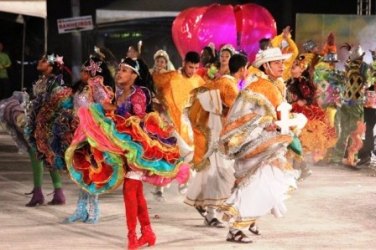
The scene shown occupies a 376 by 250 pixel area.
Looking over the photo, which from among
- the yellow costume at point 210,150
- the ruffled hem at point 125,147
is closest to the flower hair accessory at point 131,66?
the ruffled hem at point 125,147

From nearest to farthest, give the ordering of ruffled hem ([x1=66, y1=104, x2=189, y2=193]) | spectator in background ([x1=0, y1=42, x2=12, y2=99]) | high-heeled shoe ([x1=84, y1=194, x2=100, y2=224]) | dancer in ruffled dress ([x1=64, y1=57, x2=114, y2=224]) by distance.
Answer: ruffled hem ([x1=66, y1=104, x2=189, y2=193]), dancer in ruffled dress ([x1=64, y1=57, x2=114, y2=224]), high-heeled shoe ([x1=84, y1=194, x2=100, y2=224]), spectator in background ([x1=0, y1=42, x2=12, y2=99])

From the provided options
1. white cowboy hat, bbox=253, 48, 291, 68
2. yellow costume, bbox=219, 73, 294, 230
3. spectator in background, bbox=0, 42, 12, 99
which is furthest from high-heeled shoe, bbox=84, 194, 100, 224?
spectator in background, bbox=0, 42, 12, 99

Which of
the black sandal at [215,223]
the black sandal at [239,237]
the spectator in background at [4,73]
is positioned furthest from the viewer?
the spectator in background at [4,73]

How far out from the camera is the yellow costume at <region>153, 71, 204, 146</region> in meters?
10.5

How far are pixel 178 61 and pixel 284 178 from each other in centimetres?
1240

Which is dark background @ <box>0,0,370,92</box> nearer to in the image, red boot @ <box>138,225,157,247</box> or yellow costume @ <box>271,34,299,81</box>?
yellow costume @ <box>271,34,299,81</box>

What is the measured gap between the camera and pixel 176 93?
10641 mm

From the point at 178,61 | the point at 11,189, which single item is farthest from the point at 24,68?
the point at 11,189

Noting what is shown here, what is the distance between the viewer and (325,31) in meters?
15.2

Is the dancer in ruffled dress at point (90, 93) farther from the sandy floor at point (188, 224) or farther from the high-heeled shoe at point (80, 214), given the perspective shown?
the sandy floor at point (188, 224)

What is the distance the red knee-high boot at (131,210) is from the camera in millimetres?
7789

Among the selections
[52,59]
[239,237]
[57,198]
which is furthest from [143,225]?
[52,59]

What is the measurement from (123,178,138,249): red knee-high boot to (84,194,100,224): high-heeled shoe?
1334 millimetres

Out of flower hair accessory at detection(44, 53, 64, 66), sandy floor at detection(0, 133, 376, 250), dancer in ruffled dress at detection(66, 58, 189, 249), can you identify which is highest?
flower hair accessory at detection(44, 53, 64, 66)
